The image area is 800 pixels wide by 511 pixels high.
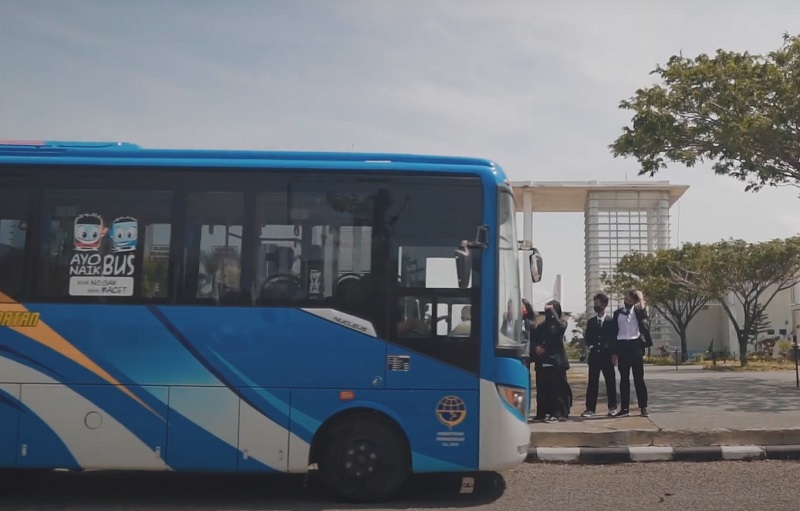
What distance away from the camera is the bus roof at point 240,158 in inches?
316

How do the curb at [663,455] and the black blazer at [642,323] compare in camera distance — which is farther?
the black blazer at [642,323]

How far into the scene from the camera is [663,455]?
32.8 feet

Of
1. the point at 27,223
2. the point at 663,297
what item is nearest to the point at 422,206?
the point at 27,223

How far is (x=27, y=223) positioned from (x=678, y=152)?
14.4 m

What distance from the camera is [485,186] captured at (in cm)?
795

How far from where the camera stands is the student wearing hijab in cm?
1160

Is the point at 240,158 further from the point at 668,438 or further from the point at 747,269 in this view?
the point at 747,269

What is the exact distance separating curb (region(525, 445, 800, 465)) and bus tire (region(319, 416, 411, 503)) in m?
2.86

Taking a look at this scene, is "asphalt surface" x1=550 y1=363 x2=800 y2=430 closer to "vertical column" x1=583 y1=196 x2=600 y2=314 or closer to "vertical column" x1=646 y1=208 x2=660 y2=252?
"vertical column" x1=583 y1=196 x2=600 y2=314

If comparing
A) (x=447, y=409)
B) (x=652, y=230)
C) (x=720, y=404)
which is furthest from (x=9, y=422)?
(x=652, y=230)

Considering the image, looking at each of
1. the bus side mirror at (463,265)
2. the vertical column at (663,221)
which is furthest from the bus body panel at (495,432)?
the vertical column at (663,221)

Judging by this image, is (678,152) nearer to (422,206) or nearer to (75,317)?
(422,206)

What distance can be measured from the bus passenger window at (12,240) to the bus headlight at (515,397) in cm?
459

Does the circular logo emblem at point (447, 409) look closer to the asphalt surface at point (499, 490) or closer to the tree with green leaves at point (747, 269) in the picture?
the asphalt surface at point (499, 490)
